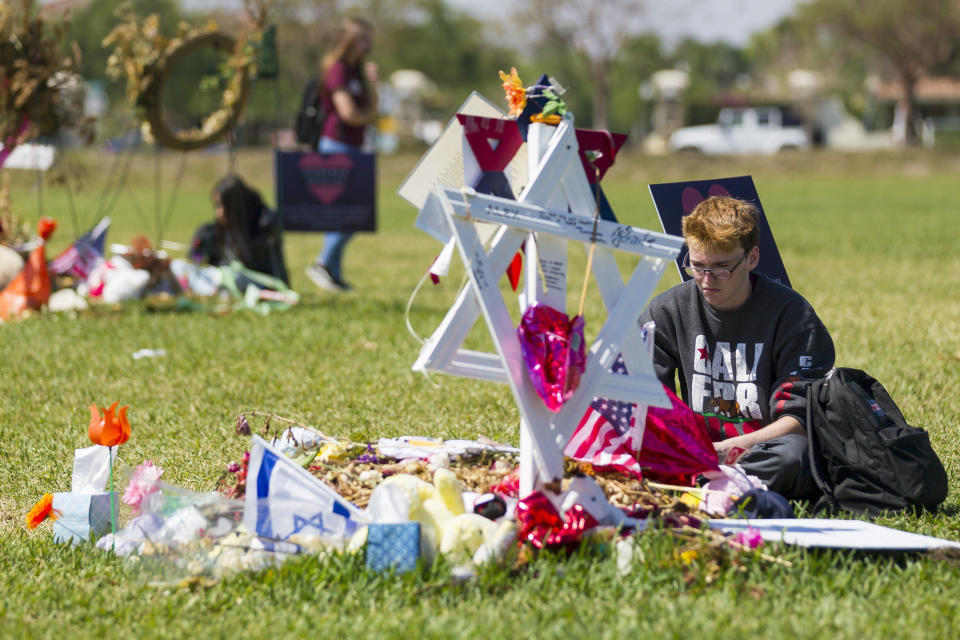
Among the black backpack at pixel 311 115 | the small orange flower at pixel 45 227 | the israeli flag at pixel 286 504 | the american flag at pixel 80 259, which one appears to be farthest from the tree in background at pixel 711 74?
the israeli flag at pixel 286 504

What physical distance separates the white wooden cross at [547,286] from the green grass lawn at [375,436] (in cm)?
39

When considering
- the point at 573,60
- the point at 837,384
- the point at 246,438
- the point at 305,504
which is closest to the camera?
the point at 305,504

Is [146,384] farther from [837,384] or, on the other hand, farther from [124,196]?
Answer: [124,196]

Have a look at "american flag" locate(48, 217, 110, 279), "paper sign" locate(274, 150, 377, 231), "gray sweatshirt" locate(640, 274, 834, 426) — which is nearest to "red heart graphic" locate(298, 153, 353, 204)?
"paper sign" locate(274, 150, 377, 231)

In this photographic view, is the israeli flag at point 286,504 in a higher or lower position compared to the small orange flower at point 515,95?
lower

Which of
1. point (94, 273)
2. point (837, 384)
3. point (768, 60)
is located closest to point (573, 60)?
point (768, 60)

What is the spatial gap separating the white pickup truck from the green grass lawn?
39147 mm

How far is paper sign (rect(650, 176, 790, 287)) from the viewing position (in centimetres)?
426

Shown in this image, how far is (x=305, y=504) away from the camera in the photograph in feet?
9.94

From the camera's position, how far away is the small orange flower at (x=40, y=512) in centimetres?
352

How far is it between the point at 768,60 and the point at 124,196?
198 feet

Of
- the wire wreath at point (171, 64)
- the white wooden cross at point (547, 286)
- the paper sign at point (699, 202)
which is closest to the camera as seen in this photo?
the white wooden cross at point (547, 286)

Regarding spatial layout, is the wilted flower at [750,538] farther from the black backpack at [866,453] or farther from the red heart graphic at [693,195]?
the red heart graphic at [693,195]

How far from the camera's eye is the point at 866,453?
352 cm
